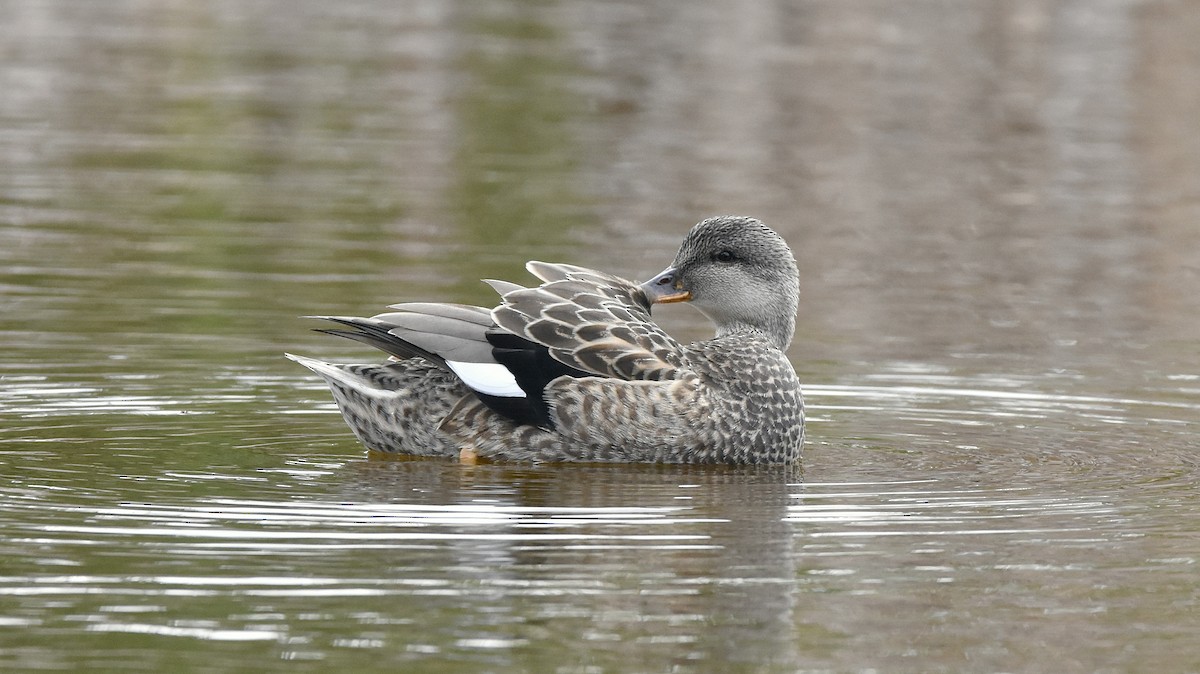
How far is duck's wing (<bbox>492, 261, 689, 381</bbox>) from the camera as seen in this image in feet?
31.4

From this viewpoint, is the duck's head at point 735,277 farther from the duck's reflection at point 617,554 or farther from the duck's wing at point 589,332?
the duck's reflection at point 617,554

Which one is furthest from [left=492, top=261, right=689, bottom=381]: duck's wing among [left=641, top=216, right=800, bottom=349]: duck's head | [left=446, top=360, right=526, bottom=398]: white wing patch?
[left=641, top=216, right=800, bottom=349]: duck's head

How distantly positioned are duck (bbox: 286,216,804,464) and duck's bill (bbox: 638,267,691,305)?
13.2 inches

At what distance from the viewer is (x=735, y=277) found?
34.3 feet

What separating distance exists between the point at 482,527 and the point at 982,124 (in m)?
17.8

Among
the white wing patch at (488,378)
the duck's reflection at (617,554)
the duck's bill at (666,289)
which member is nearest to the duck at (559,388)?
the white wing patch at (488,378)

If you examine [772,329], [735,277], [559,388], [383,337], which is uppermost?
[735,277]

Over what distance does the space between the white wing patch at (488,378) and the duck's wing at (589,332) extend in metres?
0.19

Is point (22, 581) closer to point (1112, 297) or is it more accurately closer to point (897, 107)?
point (1112, 297)

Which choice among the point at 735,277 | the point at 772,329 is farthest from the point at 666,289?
the point at 772,329

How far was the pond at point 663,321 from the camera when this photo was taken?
6.84 metres

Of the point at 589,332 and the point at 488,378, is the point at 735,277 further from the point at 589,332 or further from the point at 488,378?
the point at 488,378

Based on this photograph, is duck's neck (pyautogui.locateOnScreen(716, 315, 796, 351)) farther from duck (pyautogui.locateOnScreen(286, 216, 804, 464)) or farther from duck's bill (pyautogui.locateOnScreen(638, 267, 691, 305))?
duck (pyautogui.locateOnScreen(286, 216, 804, 464))

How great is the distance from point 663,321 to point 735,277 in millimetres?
3204
